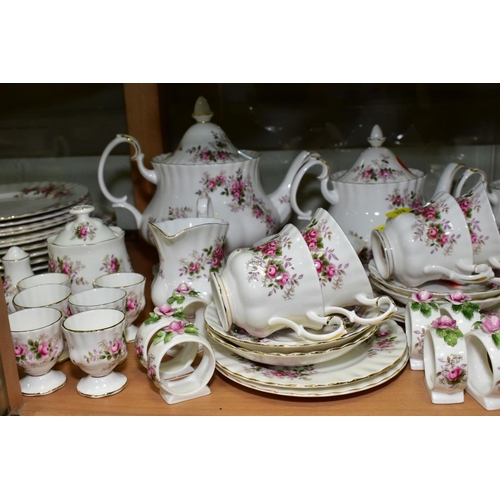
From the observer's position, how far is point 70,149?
4.06 feet

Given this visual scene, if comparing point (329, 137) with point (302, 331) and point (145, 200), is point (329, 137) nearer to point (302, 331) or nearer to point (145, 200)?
point (145, 200)

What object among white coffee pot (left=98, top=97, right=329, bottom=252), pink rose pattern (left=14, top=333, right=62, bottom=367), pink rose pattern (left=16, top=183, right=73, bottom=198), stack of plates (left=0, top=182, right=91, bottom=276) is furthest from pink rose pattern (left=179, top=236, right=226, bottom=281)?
pink rose pattern (left=16, top=183, right=73, bottom=198)

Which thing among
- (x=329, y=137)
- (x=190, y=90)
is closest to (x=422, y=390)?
(x=329, y=137)

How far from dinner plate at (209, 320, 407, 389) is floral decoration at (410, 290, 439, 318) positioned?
0.05 metres

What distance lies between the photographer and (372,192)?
960 millimetres

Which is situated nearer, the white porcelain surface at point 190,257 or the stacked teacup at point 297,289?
the stacked teacup at point 297,289

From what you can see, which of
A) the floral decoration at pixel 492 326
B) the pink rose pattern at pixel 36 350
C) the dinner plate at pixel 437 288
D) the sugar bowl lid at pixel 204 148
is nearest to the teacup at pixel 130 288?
the pink rose pattern at pixel 36 350

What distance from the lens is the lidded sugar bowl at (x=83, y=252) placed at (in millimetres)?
845

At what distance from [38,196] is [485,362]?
34.1 inches

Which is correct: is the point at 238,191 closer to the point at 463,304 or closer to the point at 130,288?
the point at 130,288

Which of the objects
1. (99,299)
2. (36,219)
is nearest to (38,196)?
(36,219)

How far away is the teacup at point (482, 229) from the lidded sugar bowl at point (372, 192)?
17cm

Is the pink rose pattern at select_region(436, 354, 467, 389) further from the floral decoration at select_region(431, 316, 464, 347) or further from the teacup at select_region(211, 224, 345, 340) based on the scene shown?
the teacup at select_region(211, 224, 345, 340)

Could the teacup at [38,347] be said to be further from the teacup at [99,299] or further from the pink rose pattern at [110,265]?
the pink rose pattern at [110,265]
